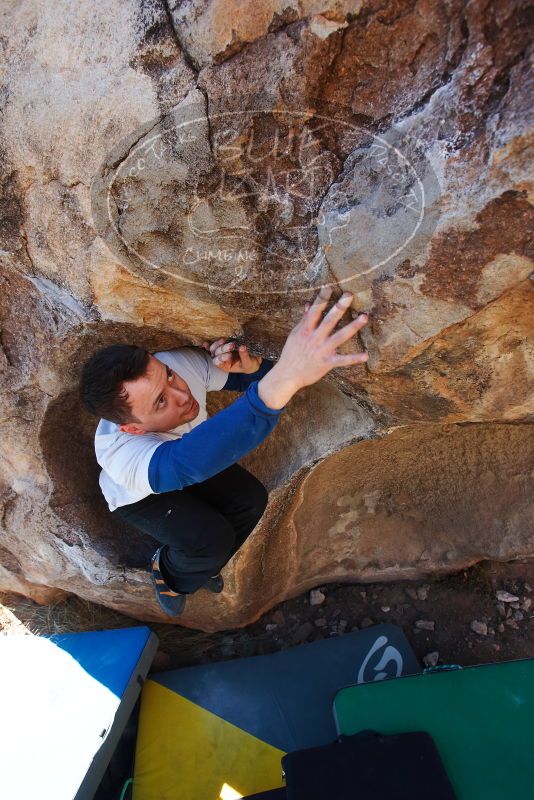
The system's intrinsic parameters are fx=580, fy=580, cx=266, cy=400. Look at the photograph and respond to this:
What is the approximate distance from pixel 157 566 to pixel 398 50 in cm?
144

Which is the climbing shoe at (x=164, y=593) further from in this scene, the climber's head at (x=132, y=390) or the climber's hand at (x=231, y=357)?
the climber's hand at (x=231, y=357)

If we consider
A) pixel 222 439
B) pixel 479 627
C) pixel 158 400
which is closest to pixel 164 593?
pixel 158 400

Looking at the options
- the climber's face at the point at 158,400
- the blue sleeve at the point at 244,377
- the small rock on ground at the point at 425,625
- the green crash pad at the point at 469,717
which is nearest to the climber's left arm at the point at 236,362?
the blue sleeve at the point at 244,377

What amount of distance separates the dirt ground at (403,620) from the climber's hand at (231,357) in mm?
1111

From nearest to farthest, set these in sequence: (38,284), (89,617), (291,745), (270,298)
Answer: (270,298) < (38,284) < (291,745) < (89,617)

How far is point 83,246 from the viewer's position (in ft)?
4.16

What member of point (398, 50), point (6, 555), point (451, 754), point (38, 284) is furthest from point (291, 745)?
point (398, 50)

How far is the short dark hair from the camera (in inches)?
52.6

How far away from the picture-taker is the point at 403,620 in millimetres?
2154

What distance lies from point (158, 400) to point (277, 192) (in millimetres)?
583

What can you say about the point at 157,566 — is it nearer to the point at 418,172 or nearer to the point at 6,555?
the point at 6,555

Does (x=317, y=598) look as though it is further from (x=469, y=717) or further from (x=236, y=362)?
(x=236, y=362)

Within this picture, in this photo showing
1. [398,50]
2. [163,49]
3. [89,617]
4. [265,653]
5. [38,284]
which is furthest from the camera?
[89,617]

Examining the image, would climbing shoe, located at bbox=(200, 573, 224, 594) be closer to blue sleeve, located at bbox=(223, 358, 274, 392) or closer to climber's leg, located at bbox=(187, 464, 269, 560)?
climber's leg, located at bbox=(187, 464, 269, 560)
